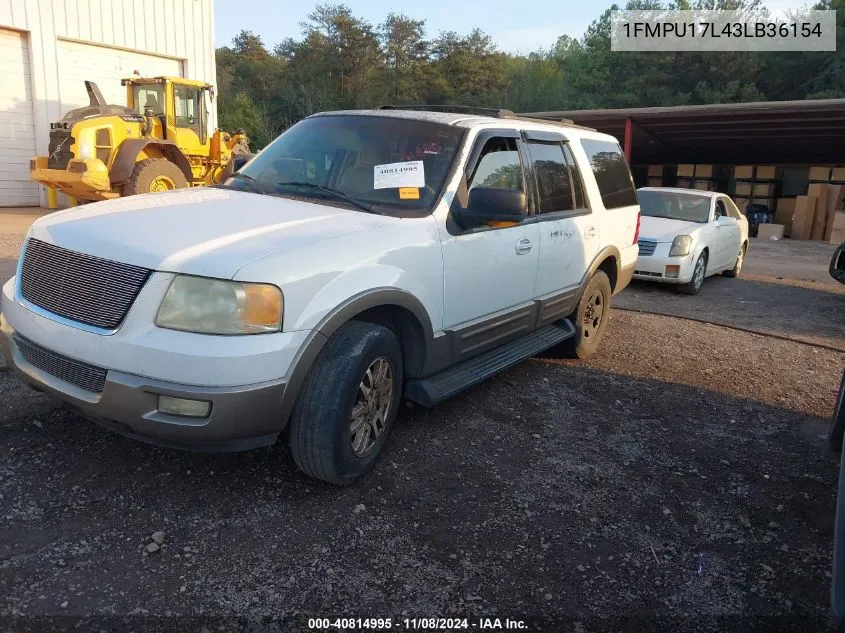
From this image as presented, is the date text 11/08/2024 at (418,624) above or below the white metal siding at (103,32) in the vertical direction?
below

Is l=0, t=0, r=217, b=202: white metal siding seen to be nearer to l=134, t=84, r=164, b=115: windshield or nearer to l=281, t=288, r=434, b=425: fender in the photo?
l=134, t=84, r=164, b=115: windshield

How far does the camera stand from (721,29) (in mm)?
32875

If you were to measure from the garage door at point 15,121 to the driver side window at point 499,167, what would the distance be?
51.3 ft

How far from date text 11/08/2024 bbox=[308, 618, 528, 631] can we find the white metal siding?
1594cm

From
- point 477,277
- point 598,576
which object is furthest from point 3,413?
point 598,576

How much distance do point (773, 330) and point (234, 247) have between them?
264 inches

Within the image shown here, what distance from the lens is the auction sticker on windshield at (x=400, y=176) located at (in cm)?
382

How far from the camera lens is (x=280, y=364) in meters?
2.83

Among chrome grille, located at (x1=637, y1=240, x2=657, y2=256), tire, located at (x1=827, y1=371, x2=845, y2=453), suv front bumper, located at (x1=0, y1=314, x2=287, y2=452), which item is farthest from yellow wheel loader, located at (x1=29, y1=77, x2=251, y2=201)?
tire, located at (x1=827, y1=371, x2=845, y2=453)

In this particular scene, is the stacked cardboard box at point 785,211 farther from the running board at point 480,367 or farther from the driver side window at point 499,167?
the driver side window at point 499,167

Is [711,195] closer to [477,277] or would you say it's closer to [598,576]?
[477,277]

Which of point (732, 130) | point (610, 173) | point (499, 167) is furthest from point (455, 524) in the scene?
point (732, 130)

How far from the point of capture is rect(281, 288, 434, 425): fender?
2.89 m

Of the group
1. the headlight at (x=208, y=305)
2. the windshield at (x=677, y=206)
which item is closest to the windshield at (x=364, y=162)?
the headlight at (x=208, y=305)
